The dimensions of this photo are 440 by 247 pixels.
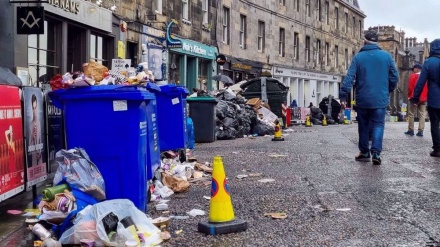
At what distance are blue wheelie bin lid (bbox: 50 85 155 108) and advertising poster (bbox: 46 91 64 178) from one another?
1.03m

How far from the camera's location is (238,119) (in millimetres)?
17734

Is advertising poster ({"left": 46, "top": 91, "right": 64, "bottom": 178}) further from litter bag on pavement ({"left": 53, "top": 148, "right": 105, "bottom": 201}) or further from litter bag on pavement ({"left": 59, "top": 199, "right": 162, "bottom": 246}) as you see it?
litter bag on pavement ({"left": 59, "top": 199, "right": 162, "bottom": 246})

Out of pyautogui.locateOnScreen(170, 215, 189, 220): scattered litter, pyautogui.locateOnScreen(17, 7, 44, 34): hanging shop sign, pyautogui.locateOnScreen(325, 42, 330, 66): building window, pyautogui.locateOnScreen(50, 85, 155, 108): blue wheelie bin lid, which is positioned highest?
pyautogui.locateOnScreen(325, 42, 330, 66): building window

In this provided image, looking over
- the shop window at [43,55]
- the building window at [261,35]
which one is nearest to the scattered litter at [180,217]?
the shop window at [43,55]

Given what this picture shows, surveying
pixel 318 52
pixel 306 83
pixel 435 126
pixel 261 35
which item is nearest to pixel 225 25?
pixel 261 35

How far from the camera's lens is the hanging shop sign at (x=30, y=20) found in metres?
12.0

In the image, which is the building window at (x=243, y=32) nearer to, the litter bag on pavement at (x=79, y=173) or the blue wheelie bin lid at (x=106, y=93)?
the blue wheelie bin lid at (x=106, y=93)

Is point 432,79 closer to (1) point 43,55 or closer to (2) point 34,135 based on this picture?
(2) point 34,135

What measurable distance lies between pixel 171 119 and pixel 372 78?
3285 mm

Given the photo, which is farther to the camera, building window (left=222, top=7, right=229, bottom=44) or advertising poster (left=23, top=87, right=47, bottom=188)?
building window (left=222, top=7, right=229, bottom=44)

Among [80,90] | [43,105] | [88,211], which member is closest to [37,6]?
[43,105]

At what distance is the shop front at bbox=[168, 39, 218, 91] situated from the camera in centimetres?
2300

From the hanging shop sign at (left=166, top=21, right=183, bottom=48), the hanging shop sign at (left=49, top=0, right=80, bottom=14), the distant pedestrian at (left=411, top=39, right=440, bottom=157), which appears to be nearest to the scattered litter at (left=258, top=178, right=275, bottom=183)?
the distant pedestrian at (left=411, top=39, right=440, bottom=157)

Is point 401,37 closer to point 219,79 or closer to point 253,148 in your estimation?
point 219,79
